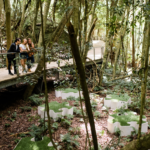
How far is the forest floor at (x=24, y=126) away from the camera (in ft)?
14.3

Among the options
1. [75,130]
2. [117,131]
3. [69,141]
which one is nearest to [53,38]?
[75,130]

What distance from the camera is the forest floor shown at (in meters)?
4.37

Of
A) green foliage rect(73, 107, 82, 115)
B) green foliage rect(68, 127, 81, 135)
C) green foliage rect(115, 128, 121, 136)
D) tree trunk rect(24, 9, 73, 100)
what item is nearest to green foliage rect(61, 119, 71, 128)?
green foliage rect(68, 127, 81, 135)

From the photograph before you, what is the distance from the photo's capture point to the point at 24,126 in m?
5.16

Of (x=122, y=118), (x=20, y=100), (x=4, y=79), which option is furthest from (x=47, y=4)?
(x=122, y=118)

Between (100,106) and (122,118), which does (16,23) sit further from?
(122,118)

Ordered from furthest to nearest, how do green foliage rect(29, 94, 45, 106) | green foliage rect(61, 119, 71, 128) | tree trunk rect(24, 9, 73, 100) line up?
green foliage rect(29, 94, 45, 106) → tree trunk rect(24, 9, 73, 100) → green foliage rect(61, 119, 71, 128)

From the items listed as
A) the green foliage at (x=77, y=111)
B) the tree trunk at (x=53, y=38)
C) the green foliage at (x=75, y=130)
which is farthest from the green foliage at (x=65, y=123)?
the tree trunk at (x=53, y=38)

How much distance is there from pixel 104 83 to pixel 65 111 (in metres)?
4.56

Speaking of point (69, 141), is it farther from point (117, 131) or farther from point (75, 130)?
point (117, 131)

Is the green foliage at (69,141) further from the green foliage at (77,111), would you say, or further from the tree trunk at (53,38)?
the tree trunk at (53,38)

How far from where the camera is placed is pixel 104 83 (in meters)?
9.85

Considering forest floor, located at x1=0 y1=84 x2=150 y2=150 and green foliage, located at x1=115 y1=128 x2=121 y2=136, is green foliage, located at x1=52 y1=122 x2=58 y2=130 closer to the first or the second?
forest floor, located at x1=0 y1=84 x2=150 y2=150

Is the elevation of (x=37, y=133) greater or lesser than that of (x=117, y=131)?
greater
